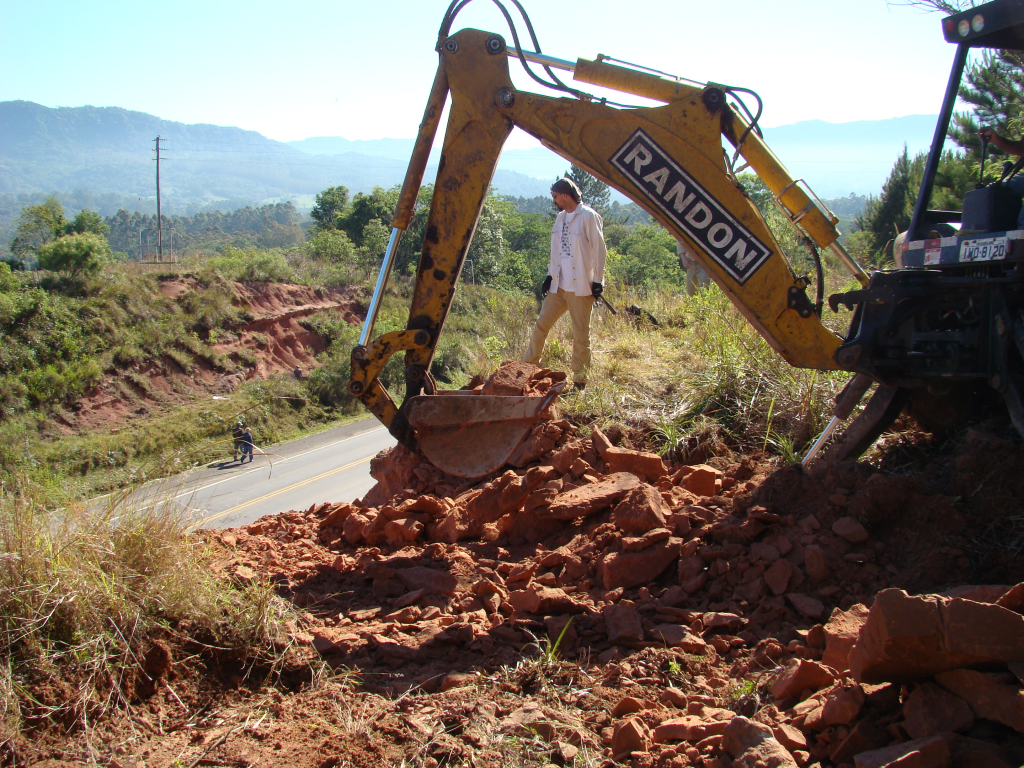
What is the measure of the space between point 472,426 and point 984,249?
3055 mm

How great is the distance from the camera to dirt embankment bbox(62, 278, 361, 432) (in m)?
22.8

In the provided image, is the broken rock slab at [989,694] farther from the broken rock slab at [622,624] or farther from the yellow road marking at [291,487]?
the yellow road marking at [291,487]

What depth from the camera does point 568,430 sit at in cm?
538

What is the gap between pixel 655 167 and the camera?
393 cm

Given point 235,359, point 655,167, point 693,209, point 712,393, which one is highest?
point 655,167

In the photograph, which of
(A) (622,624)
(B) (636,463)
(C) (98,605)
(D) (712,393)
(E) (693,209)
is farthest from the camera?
(D) (712,393)

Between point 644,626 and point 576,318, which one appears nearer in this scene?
point 644,626

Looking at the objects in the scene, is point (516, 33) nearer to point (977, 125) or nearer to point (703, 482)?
point (703, 482)

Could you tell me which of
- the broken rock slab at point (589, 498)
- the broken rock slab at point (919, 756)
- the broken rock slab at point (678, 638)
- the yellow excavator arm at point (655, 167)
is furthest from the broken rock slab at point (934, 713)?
the broken rock slab at point (589, 498)

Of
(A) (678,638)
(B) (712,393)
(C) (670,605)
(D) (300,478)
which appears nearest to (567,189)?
(B) (712,393)

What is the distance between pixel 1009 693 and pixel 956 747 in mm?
229

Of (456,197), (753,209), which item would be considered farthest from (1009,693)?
(456,197)

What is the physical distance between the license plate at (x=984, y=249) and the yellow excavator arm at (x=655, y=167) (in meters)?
0.56

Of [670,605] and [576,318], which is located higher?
[576,318]
